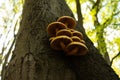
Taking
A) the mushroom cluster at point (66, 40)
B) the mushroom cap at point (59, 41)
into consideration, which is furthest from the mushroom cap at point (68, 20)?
the mushroom cap at point (59, 41)

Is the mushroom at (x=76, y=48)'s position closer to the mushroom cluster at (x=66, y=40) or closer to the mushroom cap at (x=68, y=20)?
the mushroom cluster at (x=66, y=40)

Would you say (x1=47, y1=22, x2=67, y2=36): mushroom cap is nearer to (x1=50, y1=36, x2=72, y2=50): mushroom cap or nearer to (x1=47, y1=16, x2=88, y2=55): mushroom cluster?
(x1=47, y1=16, x2=88, y2=55): mushroom cluster

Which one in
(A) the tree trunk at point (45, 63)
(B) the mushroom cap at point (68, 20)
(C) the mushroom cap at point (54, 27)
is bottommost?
Result: (A) the tree trunk at point (45, 63)

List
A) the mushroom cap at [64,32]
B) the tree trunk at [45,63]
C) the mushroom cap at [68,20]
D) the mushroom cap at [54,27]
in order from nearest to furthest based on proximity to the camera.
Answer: the tree trunk at [45,63] < the mushroom cap at [64,32] < the mushroom cap at [54,27] < the mushroom cap at [68,20]

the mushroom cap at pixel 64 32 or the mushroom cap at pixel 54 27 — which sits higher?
the mushroom cap at pixel 54 27

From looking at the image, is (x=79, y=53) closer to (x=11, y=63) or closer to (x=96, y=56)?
(x=96, y=56)

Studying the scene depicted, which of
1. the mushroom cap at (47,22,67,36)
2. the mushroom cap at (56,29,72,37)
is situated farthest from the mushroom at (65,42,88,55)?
the mushroom cap at (47,22,67,36)

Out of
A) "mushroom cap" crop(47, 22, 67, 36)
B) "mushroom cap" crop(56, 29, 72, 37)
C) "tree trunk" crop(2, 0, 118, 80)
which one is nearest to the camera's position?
"tree trunk" crop(2, 0, 118, 80)
